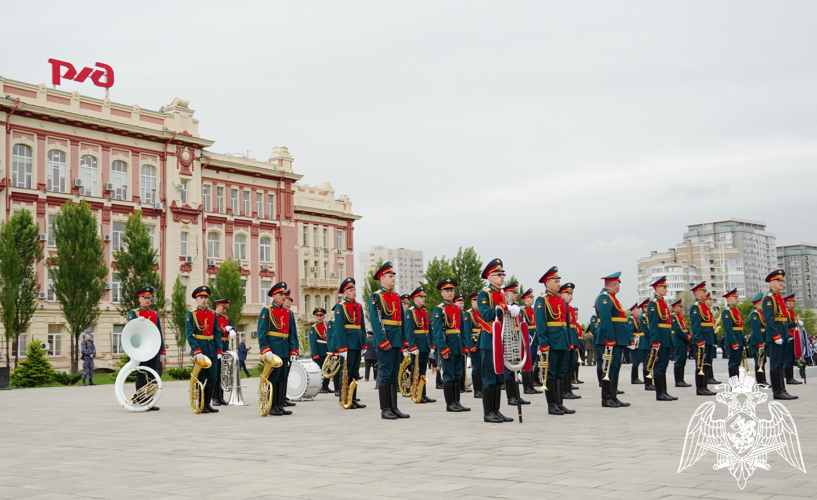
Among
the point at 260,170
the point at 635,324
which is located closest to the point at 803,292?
the point at 260,170

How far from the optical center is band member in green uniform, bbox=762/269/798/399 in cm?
1406

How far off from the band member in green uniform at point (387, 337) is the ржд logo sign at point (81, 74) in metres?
42.9

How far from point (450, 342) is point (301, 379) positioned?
352 cm

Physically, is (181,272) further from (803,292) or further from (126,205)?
(803,292)

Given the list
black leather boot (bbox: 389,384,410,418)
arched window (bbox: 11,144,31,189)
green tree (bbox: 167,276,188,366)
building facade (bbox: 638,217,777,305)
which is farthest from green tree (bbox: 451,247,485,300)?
building facade (bbox: 638,217,777,305)

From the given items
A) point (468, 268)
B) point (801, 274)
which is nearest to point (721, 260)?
point (801, 274)

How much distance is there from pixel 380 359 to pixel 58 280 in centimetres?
3367

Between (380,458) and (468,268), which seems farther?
(468,268)

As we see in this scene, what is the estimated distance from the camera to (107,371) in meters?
46.2

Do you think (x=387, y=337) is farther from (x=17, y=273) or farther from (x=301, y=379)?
(x=17, y=273)

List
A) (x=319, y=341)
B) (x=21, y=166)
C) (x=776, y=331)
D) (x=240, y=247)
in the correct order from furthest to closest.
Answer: (x=240, y=247) → (x=21, y=166) → (x=319, y=341) → (x=776, y=331)

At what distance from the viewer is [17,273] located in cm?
3834

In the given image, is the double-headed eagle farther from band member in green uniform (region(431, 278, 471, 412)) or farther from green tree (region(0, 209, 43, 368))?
green tree (region(0, 209, 43, 368))

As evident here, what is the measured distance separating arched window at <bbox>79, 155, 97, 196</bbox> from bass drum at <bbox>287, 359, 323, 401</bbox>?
37831 millimetres
